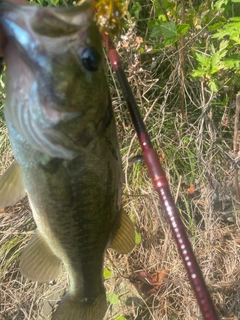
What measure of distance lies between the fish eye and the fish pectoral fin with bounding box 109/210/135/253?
0.58m

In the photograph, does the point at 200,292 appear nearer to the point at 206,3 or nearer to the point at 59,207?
the point at 59,207

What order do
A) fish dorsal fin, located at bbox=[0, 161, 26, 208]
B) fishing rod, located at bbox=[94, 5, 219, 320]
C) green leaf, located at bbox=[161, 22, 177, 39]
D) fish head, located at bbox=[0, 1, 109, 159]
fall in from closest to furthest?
fish head, located at bbox=[0, 1, 109, 159]
fishing rod, located at bbox=[94, 5, 219, 320]
fish dorsal fin, located at bbox=[0, 161, 26, 208]
green leaf, located at bbox=[161, 22, 177, 39]

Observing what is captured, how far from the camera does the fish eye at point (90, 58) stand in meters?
1.13

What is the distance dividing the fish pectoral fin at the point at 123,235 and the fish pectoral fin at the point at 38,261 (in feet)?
0.79

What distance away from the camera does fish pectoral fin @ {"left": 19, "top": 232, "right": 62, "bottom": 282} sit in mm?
1467

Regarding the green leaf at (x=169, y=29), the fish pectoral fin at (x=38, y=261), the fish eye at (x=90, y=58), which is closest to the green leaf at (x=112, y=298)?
the fish pectoral fin at (x=38, y=261)

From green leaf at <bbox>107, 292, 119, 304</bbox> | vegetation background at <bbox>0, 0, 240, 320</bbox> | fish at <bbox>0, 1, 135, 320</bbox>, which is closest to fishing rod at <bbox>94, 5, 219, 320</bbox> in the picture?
fish at <bbox>0, 1, 135, 320</bbox>

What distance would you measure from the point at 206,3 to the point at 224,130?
1004 millimetres

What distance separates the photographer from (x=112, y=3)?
1487 mm

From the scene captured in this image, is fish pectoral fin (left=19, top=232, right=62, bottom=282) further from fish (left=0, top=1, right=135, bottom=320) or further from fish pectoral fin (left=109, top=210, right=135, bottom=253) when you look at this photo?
fish pectoral fin (left=109, top=210, right=135, bottom=253)

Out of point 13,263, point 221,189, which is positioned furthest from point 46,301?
point 221,189

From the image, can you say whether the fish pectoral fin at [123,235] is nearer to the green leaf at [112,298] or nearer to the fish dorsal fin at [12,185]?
the fish dorsal fin at [12,185]

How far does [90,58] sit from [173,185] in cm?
205

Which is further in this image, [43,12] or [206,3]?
[206,3]
